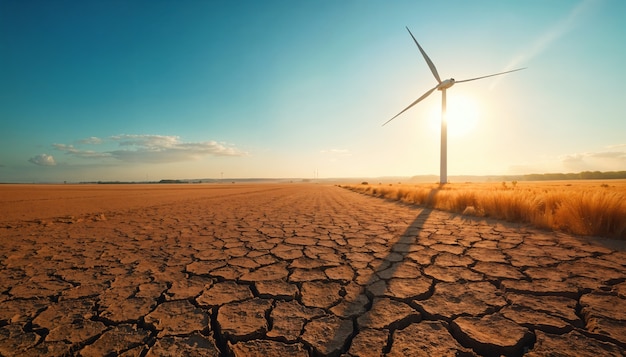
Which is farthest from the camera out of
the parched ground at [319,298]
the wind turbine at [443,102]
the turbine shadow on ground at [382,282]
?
the wind turbine at [443,102]

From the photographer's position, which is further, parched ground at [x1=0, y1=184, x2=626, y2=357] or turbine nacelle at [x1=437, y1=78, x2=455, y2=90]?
turbine nacelle at [x1=437, y1=78, x2=455, y2=90]

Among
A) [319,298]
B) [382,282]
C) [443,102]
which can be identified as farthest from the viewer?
[443,102]

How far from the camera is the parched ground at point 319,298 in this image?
1.44 metres

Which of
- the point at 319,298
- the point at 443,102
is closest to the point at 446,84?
the point at 443,102

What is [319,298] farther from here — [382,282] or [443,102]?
[443,102]

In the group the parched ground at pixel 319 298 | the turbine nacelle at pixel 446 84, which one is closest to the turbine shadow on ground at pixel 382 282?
the parched ground at pixel 319 298

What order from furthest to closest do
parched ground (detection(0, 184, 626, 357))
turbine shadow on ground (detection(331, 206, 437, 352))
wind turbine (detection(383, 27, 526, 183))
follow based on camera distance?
wind turbine (detection(383, 27, 526, 183)) → turbine shadow on ground (detection(331, 206, 437, 352)) → parched ground (detection(0, 184, 626, 357))

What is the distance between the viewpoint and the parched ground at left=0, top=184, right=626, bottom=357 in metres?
1.44

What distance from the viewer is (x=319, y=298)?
2.03 m

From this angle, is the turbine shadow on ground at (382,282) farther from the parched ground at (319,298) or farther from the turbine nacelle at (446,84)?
the turbine nacelle at (446,84)

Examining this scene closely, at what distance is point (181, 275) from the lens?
2.61 meters

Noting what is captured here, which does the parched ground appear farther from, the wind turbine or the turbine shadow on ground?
the wind turbine

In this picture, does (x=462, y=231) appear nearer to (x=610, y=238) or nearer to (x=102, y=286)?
(x=610, y=238)

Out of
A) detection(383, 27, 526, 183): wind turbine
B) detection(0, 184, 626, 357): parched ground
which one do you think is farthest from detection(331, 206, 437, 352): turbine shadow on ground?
detection(383, 27, 526, 183): wind turbine
